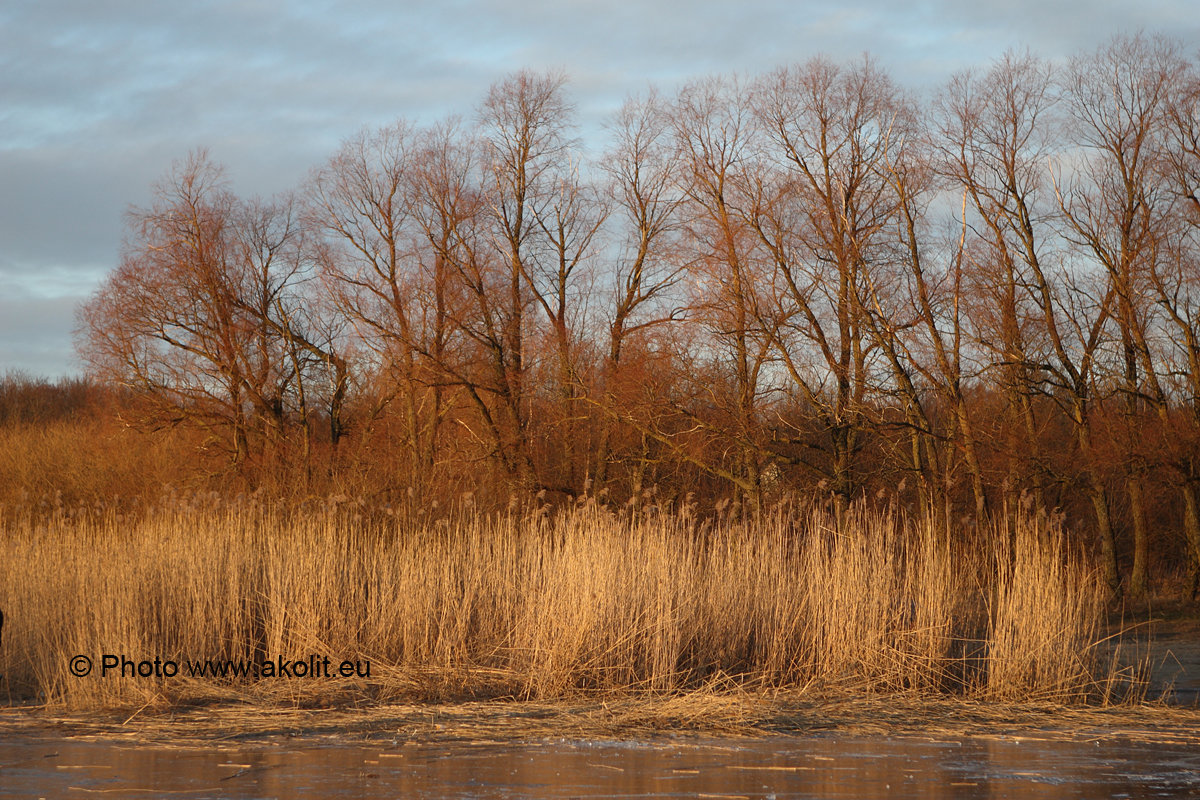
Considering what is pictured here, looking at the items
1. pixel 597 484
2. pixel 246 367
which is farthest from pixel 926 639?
pixel 246 367

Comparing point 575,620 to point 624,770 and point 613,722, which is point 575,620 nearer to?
point 613,722

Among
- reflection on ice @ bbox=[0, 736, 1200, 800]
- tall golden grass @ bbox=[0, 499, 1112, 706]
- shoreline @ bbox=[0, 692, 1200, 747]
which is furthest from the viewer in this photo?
tall golden grass @ bbox=[0, 499, 1112, 706]

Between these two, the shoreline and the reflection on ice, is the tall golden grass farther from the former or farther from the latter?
the reflection on ice

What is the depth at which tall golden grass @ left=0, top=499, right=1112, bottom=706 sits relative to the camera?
9.09 meters

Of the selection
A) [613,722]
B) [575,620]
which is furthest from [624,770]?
[575,620]

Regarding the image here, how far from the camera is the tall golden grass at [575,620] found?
9.09 metres

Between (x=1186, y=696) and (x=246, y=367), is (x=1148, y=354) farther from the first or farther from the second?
(x=246, y=367)

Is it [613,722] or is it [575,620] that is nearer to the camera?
[613,722]

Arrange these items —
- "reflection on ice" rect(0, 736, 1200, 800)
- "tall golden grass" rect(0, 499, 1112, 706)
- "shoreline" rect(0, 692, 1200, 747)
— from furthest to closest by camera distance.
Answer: "tall golden grass" rect(0, 499, 1112, 706), "shoreline" rect(0, 692, 1200, 747), "reflection on ice" rect(0, 736, 1200, 800)

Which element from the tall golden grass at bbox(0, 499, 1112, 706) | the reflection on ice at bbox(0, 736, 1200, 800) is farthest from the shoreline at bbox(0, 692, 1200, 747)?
the tall golden grass at bbox(0, 499, 1112, 706)

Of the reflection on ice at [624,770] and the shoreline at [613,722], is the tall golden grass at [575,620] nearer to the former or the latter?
the shoreline at [613,722]

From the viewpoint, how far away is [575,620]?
9.30 metres

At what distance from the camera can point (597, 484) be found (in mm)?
27484

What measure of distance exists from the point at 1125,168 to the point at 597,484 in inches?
541
